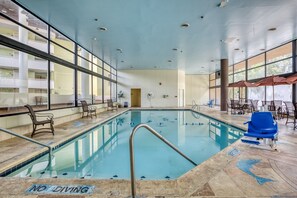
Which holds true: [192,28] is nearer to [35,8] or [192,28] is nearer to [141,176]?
[35,8]

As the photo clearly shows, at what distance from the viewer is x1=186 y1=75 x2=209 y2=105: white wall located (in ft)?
69.7

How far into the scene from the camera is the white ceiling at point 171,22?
4957 mm

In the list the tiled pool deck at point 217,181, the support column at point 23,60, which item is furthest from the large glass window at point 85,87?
the tiled pool deck at point 217,181

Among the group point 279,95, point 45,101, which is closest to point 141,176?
point 45,101

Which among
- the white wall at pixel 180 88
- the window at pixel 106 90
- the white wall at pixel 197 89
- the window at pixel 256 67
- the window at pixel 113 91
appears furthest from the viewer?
the white wall at pixel 197 89

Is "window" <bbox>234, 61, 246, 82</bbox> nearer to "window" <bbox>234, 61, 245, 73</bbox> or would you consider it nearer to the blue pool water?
"window" <bbox>234, 61, 245, 73</bbox>

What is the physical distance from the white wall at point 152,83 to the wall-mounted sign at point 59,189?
1534 cm

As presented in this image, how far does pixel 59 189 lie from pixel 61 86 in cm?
709

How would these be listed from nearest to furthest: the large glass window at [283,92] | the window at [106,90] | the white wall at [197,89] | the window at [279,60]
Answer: the window at [279,60] < the large glass window at [283,92] < the window at [106,90] < the white wall at [197,89]

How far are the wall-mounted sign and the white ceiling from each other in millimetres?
4436

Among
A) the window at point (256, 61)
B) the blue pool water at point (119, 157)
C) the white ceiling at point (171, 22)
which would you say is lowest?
the blue pool water at point (119, 157)

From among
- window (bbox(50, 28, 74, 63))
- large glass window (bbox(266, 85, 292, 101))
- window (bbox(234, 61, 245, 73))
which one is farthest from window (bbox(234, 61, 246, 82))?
window (bbox(50, 28, 74, 63))

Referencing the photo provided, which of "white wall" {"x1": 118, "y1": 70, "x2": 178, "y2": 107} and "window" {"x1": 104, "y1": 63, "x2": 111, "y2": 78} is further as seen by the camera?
"white wall" {"x1": 118, "y1": 70, "x2": 178, "y2": 107}

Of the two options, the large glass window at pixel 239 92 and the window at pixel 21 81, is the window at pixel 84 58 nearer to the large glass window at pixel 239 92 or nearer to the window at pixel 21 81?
the window at pixel 21 81
